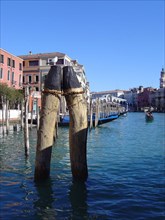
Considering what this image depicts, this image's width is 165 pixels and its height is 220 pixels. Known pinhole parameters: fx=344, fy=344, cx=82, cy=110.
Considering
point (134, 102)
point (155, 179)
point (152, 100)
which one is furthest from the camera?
point (134, 102)

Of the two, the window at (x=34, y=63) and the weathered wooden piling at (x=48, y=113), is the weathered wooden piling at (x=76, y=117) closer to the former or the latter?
the weathered wooden piling at (x=48, y=113)

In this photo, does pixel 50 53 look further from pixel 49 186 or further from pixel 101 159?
pixel 49 186

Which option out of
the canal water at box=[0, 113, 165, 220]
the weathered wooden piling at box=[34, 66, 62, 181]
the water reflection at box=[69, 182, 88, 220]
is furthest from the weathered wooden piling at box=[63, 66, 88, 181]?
the canal water at box=[0, 113, 165, 220]

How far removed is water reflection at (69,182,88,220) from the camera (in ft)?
17.5

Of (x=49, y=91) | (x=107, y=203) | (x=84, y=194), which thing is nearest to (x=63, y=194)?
(x=84, y=194)

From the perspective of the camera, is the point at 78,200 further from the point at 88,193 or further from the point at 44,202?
the point at 44,202

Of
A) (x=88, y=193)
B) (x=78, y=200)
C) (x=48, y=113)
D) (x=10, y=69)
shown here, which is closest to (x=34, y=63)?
(x=10, y=69)

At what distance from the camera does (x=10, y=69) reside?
46.2 meters

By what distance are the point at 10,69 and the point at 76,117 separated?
41278 millimetres

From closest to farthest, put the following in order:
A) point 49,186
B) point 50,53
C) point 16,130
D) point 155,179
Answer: point 49,186 < point 155,179 < point 16,130 < point 50,53

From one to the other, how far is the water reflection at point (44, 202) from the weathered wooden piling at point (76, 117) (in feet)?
2.46

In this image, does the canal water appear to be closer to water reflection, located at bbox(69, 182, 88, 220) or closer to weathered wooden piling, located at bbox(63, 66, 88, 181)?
water reflection, located at bbox(69, 182, 88, 220)

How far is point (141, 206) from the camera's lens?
5832mm

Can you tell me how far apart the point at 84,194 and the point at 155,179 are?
7.54ft
